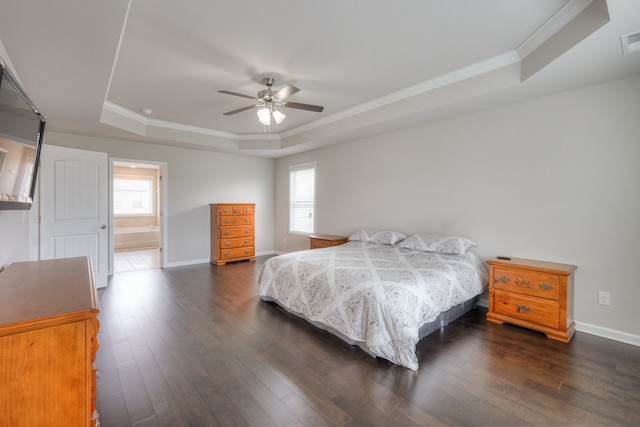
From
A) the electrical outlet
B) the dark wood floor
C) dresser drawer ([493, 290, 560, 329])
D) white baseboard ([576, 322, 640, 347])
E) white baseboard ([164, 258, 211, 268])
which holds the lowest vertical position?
the dark wood floor

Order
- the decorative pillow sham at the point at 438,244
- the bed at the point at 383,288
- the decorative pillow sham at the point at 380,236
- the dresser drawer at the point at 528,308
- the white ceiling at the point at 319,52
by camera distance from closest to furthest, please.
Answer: the white ceiling at the point at 319,52 → the bed at the point at 383,288 → the dresser drawer at the point at 528,308 → the decorative pillow sham at the point at 438,244 → the decorative pillow sham at the point at 380,236

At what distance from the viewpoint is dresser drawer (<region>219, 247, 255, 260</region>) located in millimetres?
5891

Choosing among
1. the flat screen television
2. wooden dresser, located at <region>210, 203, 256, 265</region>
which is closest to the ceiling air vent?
the flat screen television

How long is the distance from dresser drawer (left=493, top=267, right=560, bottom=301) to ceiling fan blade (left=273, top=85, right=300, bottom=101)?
111 inches

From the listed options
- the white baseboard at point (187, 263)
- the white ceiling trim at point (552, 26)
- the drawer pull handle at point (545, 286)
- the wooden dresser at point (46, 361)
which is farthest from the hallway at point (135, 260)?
the white ceiling trim at point (552, 26)

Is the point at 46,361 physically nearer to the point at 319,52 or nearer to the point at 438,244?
the point at 319,52

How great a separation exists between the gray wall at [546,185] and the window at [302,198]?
1.90 metres

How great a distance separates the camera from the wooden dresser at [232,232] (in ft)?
19.3

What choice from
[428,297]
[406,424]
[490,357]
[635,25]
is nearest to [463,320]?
[490,357]

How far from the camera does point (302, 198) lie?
6500 mm

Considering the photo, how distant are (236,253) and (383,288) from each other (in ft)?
14.2

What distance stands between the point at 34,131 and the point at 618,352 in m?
4.89

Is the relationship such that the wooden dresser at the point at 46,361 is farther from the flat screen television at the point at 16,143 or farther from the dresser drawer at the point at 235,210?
the dresser drawer at the point at 235,210

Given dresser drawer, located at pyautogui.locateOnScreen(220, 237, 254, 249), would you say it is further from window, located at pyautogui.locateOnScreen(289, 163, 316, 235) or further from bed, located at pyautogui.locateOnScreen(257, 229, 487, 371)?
bed, located at pyautogui.locateOnScreen(257, 229, 487, 371)
